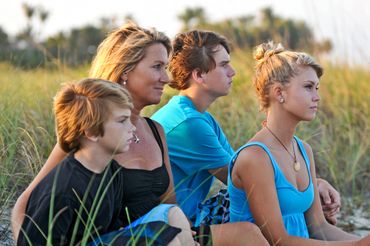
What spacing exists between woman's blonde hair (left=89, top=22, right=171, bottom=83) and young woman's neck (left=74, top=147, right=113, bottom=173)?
2.02 ft

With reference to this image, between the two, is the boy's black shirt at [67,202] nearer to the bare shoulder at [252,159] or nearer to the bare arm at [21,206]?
the bare arm at [21,206]

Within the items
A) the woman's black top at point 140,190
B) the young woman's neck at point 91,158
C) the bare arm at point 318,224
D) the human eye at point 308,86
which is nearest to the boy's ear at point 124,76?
the woman's black top at point 140,190

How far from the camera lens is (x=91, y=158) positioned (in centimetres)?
276

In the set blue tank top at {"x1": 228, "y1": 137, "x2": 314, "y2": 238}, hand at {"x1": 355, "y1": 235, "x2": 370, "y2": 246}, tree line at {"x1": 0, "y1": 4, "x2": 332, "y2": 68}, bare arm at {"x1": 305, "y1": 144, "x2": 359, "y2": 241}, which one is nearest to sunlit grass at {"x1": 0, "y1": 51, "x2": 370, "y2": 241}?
tree line at {"x1": 0, "y1": 4, "x2": 332, "y2": 68}

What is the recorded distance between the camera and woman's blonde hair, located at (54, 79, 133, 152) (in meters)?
2.74

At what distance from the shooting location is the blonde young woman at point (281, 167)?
3242 mm

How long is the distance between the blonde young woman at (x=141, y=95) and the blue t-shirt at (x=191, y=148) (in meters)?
0.29

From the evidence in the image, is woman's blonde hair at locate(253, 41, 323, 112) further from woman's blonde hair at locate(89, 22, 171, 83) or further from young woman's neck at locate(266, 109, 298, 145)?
woman's blonde hair at locate(89, 22, 171, 83)

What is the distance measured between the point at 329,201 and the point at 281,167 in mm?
489

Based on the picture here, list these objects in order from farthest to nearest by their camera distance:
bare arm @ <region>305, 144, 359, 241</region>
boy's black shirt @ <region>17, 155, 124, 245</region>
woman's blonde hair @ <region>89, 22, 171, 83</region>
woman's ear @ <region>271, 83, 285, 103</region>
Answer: bare arm @ <region>305, 144, 359, 241</region>
woman's ear @ <region>271, 83, 285, 103</region>
woman's blonde hair @ <region>89, 22, 171, 83</region>
boy's black shirt @ <region>17, 155, 124, 245</region>

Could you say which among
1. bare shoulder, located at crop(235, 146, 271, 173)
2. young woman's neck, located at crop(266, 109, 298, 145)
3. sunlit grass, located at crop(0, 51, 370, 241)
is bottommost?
sunlit grass, located at crop(0, 51, 370, 241)

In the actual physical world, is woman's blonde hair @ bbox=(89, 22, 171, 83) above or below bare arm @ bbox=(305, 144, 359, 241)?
above

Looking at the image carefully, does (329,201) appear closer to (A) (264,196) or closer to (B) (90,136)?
(A) (264,196)

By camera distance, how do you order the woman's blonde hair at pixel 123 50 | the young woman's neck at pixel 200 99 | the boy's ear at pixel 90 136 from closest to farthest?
the boy's ear at pixel 90 136
the woman's blonde hair at pixel 123 50
the young woman's neck at pixel 200 99
